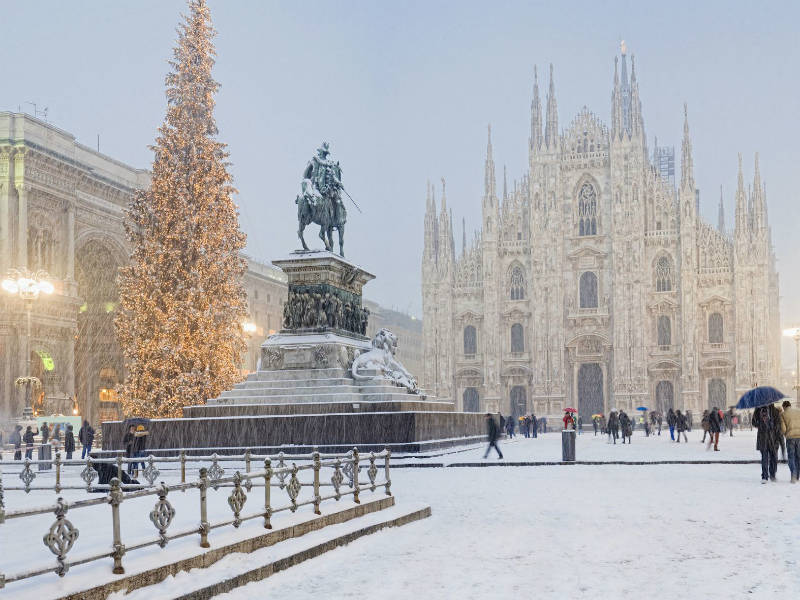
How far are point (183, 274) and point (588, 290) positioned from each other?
3958 centimetres

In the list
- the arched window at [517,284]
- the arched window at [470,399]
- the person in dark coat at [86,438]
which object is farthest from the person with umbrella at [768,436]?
the arched window at [470,399]

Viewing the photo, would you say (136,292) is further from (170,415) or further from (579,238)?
(579,238)

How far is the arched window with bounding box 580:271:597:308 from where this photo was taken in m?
65.9

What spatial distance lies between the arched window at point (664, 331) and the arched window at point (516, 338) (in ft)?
31.6

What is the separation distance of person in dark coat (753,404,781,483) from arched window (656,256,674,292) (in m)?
48.9

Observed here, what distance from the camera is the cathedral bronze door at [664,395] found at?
6303 cm

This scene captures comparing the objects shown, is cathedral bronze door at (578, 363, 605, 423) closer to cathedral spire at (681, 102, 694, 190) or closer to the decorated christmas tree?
cathedral spire at (681, 102, 694, 190)

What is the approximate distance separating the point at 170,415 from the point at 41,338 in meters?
12.5

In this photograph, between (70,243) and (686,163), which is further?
(686,163)

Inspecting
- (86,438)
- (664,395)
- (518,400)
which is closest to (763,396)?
(86,438)

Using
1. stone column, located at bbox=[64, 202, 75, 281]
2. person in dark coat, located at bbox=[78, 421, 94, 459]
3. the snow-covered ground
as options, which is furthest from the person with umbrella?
stone column, located at bbox=[64, 202, 75, 281]

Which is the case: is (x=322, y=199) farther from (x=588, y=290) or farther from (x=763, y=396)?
(x=588, y=290)

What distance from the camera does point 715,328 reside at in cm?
6303

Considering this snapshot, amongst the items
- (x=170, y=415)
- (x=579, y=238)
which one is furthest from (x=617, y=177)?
(x=170, y=415)
